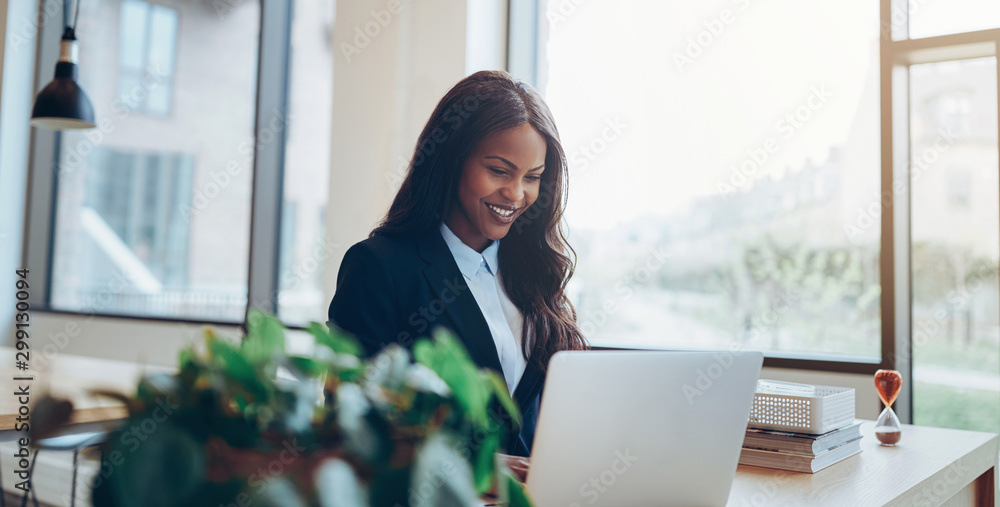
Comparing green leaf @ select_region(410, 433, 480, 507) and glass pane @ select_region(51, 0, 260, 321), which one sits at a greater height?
glass pane @ select_region(51, 0, 260, 321)

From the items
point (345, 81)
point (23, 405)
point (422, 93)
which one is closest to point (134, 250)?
point (345, 81)

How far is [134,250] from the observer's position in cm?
446

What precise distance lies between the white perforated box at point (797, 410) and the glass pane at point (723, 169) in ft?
4.32

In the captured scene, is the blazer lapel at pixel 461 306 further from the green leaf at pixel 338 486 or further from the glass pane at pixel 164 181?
the glass pane at pixel 164 181

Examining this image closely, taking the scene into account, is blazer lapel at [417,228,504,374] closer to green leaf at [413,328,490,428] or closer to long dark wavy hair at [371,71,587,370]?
long dark wavy hair at [371,71,587,370]

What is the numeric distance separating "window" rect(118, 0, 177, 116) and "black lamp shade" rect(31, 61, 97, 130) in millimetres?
1534

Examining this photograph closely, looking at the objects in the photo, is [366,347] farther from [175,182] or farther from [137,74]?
[137,74]

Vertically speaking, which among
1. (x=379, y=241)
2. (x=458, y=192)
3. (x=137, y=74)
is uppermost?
(x=137, y=74)

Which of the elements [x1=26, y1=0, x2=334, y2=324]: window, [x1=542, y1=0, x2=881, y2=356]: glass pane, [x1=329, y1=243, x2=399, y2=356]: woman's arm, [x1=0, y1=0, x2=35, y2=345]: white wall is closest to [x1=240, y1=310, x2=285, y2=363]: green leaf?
[x1=329, y1=243, x2=399, y2=356]: woman's arm

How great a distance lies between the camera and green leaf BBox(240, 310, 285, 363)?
43 cm

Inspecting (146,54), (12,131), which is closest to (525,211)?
(146,54)

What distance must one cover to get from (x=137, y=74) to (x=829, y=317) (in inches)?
163

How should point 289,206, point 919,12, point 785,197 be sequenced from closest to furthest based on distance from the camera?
point 919,12
point 785,197
point 289,206

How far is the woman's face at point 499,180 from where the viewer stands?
1.47 metres
